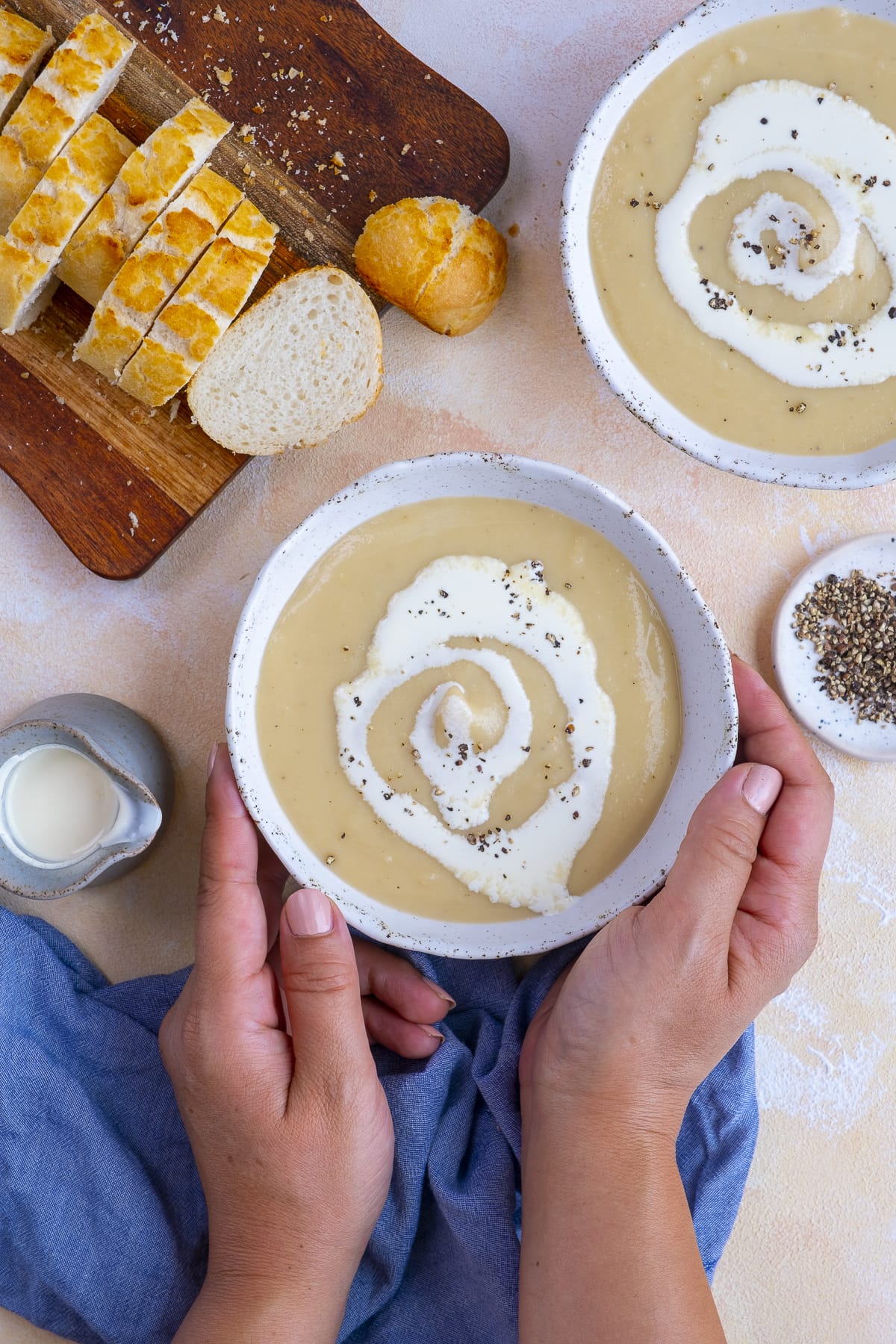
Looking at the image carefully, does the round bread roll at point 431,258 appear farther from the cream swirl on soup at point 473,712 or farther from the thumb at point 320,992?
the thumb at point 320,992

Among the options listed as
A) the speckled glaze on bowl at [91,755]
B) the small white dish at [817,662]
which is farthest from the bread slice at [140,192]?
the small white dish at [817,662]

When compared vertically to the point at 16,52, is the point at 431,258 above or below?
above

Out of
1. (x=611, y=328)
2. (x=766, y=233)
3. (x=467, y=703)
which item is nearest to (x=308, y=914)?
(x=467, y=703)

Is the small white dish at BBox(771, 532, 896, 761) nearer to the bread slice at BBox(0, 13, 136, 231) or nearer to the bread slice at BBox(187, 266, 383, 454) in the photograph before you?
the bread slice at BBox(187, 266, 383, 454)

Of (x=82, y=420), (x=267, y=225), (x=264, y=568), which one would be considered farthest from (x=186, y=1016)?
(x=267, y=225)

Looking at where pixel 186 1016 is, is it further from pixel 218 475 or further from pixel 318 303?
pixel 318 303

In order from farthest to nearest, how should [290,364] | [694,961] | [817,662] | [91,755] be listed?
1. [817,662]
2. [290,364]
3. [91,755]
4. [694,961]

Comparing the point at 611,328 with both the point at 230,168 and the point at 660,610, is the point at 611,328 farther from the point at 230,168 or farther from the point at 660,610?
the point at 230,168
